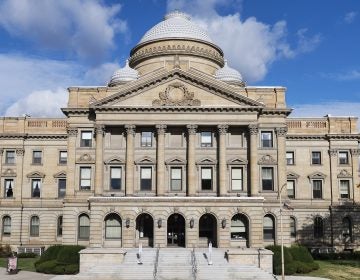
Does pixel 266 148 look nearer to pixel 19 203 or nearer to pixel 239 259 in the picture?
pixel 239 259

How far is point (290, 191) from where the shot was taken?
64562 millimetres

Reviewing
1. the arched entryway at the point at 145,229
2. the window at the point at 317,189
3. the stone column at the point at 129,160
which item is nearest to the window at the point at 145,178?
the stone column at the point at 129,160

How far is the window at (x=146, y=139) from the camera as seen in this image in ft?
180

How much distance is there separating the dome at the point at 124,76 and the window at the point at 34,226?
19.2m

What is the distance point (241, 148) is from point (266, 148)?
282 centimetres

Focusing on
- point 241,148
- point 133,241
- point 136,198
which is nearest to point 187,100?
point 241,148

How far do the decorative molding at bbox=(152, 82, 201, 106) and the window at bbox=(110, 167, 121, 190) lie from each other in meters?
8.00

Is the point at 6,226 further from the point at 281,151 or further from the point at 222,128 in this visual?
the point at 281,151

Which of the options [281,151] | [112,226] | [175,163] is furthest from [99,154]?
[281,151]

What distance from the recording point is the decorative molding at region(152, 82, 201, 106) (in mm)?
53562

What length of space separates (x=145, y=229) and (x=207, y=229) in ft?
20.7

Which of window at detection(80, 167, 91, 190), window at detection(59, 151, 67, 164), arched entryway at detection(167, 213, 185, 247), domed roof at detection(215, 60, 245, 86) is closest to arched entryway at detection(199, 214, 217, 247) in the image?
arched entryway at detection(167, 213, 185, 247)

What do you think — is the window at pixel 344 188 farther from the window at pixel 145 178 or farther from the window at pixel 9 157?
the window at pixel 9 157

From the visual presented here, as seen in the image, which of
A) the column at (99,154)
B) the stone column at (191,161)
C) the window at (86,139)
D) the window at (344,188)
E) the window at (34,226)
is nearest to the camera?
the stone column at (191,161)
